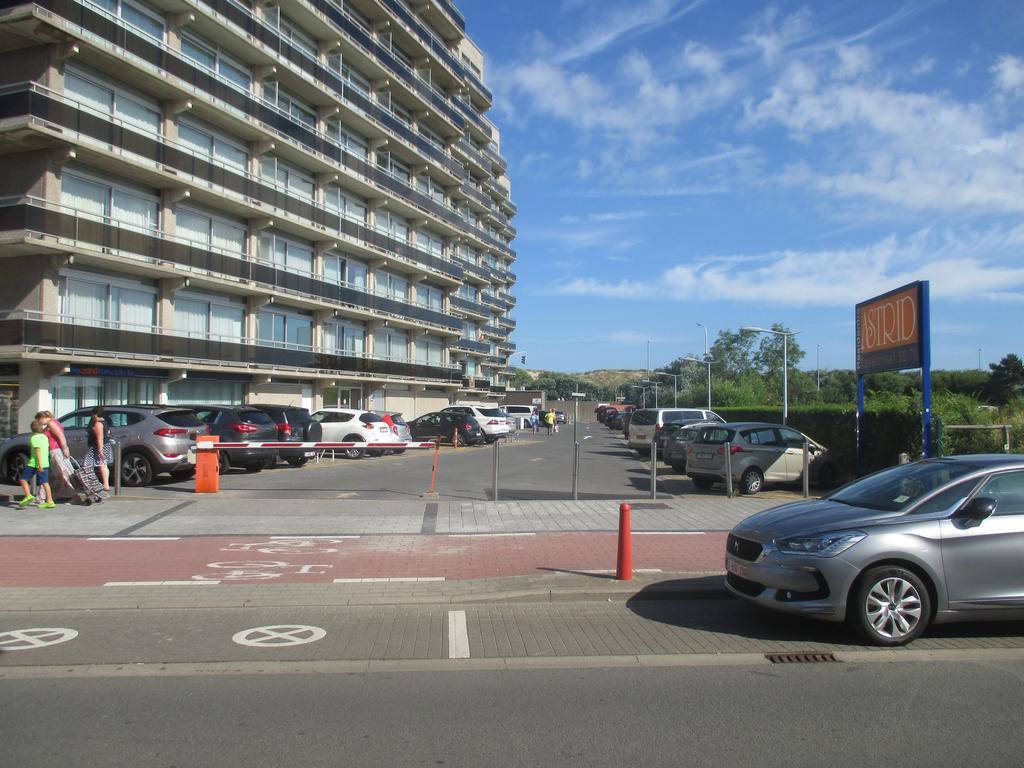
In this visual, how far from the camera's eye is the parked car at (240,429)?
746 inches

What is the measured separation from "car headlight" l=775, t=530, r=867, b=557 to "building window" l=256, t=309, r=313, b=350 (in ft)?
105

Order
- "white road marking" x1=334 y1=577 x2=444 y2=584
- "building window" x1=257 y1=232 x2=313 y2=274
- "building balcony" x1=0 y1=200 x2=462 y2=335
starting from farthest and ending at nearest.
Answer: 1. "building window" x1=257 y1=232 x2=313 y2=274
2. "building balcony" x1=0 y1=200 x2=462 y2=335
3. "white road marking" x1=334 y1=577 x2=444 y2=584

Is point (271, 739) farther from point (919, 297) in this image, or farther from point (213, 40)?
point (213, 40)

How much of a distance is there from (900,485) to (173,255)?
28241 mm

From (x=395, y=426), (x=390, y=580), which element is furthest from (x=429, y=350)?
(x=390, y=580)

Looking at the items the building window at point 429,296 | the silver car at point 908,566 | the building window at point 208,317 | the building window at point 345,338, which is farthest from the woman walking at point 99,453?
the building window at point 429,296

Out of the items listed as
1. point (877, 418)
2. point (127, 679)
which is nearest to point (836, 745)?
point (127, 679)

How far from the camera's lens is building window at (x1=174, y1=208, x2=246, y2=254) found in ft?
102

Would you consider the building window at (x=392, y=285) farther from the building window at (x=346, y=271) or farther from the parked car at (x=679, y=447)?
the parked car at (x=679, y=447)

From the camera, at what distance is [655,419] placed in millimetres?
29703

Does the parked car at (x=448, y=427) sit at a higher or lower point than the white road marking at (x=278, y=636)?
higher

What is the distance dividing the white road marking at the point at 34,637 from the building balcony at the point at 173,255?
69.1 ft

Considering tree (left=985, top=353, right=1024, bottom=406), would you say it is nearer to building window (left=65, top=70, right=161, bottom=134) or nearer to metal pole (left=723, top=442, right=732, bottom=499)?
metal pole (left=723, top=442, right=732, bottom=499)

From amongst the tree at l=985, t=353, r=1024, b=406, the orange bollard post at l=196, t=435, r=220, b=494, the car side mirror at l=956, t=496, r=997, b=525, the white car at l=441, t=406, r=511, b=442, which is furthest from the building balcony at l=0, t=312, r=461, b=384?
the tree at l=985, t=353, r=1024, b=406
